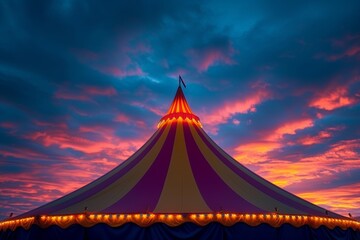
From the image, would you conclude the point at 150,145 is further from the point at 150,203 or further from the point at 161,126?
the point at 150,203

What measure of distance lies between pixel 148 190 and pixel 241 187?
2.11m

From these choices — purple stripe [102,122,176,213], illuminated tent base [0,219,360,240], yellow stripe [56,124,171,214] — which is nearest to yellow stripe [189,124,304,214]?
illuminated tent base [0,219,360,240]

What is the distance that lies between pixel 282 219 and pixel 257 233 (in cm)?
62

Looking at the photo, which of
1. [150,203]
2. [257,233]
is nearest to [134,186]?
[150,203]

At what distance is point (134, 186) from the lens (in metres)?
6.43

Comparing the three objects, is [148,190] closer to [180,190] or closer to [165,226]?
[180,190]

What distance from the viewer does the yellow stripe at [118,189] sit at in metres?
5.96

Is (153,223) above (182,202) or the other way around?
the other way around

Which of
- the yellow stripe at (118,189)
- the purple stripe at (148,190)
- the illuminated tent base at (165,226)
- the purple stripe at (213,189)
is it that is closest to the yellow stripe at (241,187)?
the purple stripe at (213,189)

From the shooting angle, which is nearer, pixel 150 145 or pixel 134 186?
pixel 134 186

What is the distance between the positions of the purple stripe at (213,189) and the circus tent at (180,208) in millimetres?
20

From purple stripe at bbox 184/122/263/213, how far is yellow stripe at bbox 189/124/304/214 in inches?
5.2

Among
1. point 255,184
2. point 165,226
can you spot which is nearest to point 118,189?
point 165,226

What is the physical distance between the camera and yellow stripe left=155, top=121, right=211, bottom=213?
5.65 metres
